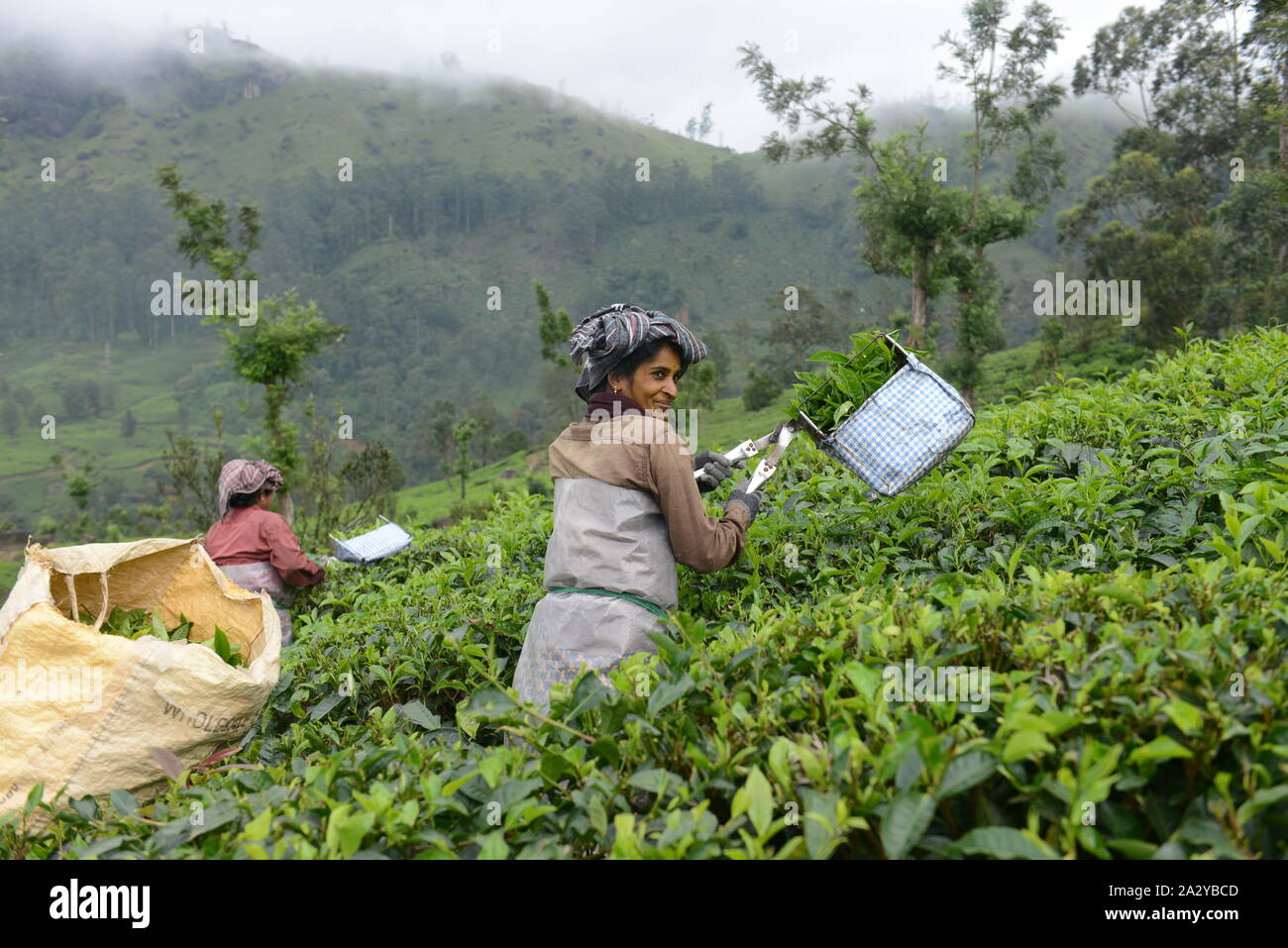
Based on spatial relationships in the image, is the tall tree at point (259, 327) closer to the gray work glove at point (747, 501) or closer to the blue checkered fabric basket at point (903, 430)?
the gray work glove at point (747, 501)

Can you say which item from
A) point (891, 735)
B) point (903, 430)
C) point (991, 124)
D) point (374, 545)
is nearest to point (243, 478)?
point (374, 545)

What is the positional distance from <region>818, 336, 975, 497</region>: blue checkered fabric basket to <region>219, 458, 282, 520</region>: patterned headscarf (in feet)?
9.30

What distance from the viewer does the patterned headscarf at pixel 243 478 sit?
14.2 ft

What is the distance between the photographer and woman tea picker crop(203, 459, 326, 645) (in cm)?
426

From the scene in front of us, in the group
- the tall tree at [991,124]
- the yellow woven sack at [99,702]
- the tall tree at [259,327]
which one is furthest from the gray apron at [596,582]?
the tall tree at [991,124]

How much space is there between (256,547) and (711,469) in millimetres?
2556

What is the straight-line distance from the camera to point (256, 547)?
429cm

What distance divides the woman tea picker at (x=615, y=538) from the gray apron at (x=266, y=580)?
2225 mm

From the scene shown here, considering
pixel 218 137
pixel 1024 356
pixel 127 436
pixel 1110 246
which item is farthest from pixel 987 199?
pixel 218 137

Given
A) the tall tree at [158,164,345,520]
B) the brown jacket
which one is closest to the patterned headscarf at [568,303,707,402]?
the brown jacket

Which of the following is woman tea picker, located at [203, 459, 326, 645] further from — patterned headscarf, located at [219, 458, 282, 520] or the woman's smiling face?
the woman's smiling face

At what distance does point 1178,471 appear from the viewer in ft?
8.42

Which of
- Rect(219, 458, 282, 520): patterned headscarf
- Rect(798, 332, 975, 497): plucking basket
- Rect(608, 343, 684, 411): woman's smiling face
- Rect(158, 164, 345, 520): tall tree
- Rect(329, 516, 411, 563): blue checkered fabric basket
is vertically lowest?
Rect(329, 516, 411, 563): blue checkered fabric basket

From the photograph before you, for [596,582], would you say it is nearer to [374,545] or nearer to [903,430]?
[903,430]
